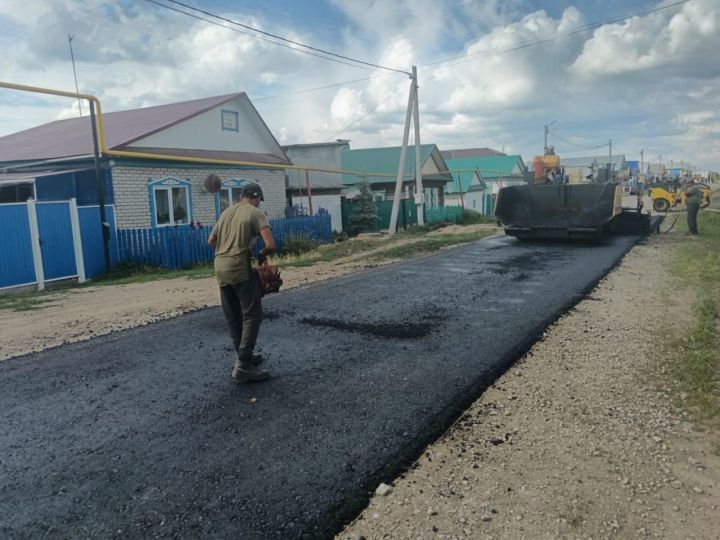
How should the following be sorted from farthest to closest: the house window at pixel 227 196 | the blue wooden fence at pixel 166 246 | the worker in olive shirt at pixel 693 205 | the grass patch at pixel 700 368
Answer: the house window at pixel 227 196
the worker in olive shirt at pixel 693 205
the blue wooden fence at pixel 166 246
the grass patch at pixel 700 368

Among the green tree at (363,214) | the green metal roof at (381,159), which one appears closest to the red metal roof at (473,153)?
the green metal roof at (381,159)

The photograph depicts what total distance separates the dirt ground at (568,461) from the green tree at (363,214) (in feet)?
60.6

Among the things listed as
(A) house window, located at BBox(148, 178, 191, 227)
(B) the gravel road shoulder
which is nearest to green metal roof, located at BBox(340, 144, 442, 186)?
(A) house window, located at BBox(148, 178, 191, 227)

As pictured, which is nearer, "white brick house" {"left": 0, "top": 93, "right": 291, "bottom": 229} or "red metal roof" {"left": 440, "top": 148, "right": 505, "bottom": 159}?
"white brick house" {"left": 0, "top": 93, "right": 291, "bottom": 229}

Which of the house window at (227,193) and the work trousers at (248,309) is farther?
the house window at (227,193)

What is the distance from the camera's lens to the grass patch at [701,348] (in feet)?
13.0

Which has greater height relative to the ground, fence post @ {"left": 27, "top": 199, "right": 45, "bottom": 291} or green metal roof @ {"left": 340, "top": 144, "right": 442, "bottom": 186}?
green metal roof @ {"left": 340, "top": 144, "right": 442, "bottom": 186}

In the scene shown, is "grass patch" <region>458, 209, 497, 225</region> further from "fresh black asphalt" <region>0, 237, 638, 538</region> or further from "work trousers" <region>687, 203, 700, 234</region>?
"fresh black asphalt" <region>0, 237, 638, 538</region>

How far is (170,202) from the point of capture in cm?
1548

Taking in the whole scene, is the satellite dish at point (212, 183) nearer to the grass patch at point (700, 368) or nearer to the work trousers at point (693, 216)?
the grass patch at point (700, 368)

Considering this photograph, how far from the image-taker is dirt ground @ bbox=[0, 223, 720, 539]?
8.55 ft

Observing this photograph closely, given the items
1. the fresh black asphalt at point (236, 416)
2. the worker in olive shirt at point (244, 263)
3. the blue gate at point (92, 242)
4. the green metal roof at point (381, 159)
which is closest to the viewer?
the fresh black asphalt at point (236, 416)

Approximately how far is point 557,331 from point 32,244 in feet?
33.0

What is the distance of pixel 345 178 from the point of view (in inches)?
1234
